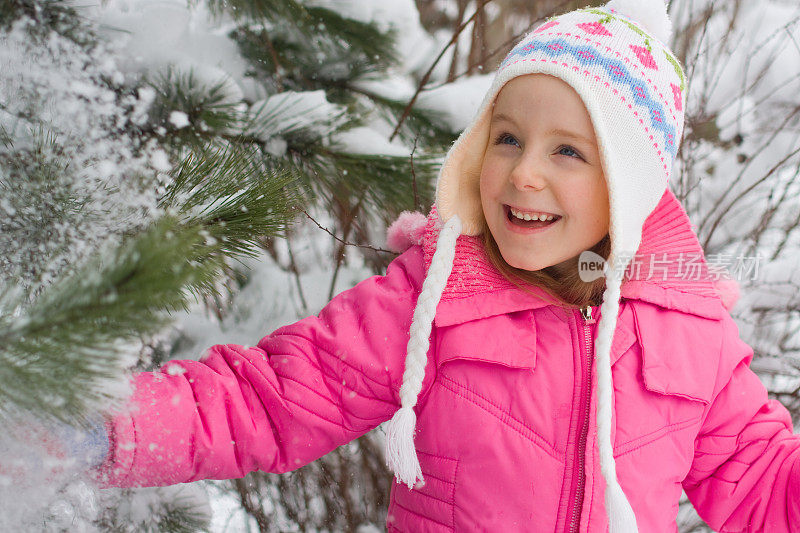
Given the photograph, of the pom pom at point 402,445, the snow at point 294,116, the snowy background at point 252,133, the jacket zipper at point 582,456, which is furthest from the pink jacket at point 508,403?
the snow at point 294,116

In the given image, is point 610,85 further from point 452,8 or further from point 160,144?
point 452,8

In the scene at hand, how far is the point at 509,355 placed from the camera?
1.29 meters

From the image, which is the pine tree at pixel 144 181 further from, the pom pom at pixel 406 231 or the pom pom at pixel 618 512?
the pom pom at pixel 618 512

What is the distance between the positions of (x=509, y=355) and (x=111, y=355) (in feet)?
2.92

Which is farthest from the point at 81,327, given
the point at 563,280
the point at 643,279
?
the point at 643,279

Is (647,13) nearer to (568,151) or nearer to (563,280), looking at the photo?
(568,151)

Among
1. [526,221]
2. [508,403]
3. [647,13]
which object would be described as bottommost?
[508,403]

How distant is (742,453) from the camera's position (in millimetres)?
1445

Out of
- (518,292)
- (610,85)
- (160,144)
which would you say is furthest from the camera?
(518,292)

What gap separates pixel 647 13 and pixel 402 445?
102 cm

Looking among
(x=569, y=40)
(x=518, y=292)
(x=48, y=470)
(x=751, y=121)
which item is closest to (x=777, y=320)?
(x=751, y=121)

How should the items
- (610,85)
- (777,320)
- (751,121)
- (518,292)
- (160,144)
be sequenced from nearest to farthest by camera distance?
1. (160,144)
2. (610,85)
3. (518,292)
4. (777,320)
5. (751,121)

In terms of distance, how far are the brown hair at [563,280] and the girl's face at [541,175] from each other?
7cm

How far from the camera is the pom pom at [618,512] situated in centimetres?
117
